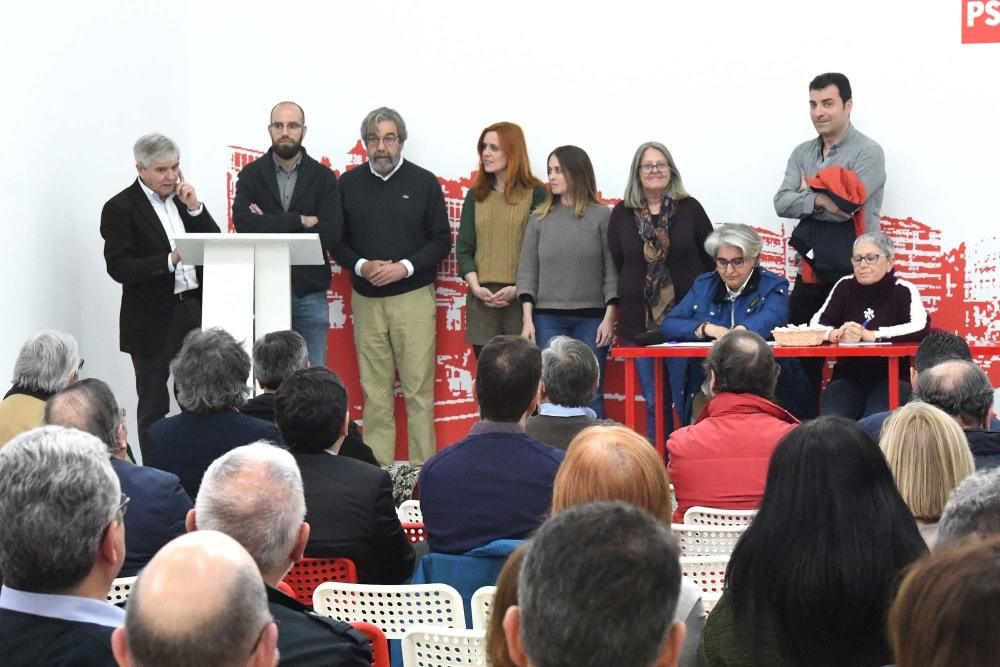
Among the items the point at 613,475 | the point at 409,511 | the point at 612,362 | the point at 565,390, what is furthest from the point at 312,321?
the point at 613,475

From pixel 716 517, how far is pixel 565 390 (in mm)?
809

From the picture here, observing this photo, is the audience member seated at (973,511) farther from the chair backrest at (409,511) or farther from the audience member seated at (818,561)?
the chair backrest at (409,511)

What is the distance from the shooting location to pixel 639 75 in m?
8.00

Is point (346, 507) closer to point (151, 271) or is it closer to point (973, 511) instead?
point (973, 511)

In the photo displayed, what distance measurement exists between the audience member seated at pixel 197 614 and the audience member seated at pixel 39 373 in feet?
10.8

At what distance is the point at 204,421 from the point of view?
441cm

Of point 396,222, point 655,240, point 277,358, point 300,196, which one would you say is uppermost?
point 300,196

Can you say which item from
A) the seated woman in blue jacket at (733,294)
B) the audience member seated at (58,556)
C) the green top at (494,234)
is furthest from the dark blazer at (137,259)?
the audience member seated at (58,556)

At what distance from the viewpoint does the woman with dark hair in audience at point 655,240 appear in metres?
7.46

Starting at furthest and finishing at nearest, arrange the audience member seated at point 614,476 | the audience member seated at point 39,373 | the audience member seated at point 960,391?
the audience member seated at point 39,373 < the audience member seated at point 960,391 < the audience member seated at point 614,476

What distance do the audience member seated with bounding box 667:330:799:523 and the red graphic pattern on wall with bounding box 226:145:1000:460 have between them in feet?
11.8

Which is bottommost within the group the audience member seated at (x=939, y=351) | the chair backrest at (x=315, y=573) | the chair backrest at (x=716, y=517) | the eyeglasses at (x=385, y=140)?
the chair backrest at (x=315, y=573)

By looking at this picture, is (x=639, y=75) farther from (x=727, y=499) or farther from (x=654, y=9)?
(x=727, y=499)

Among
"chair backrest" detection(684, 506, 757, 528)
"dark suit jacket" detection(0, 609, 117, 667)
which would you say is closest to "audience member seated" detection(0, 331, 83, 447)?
"chair backrest" detection(684, 506, 757, 528)
